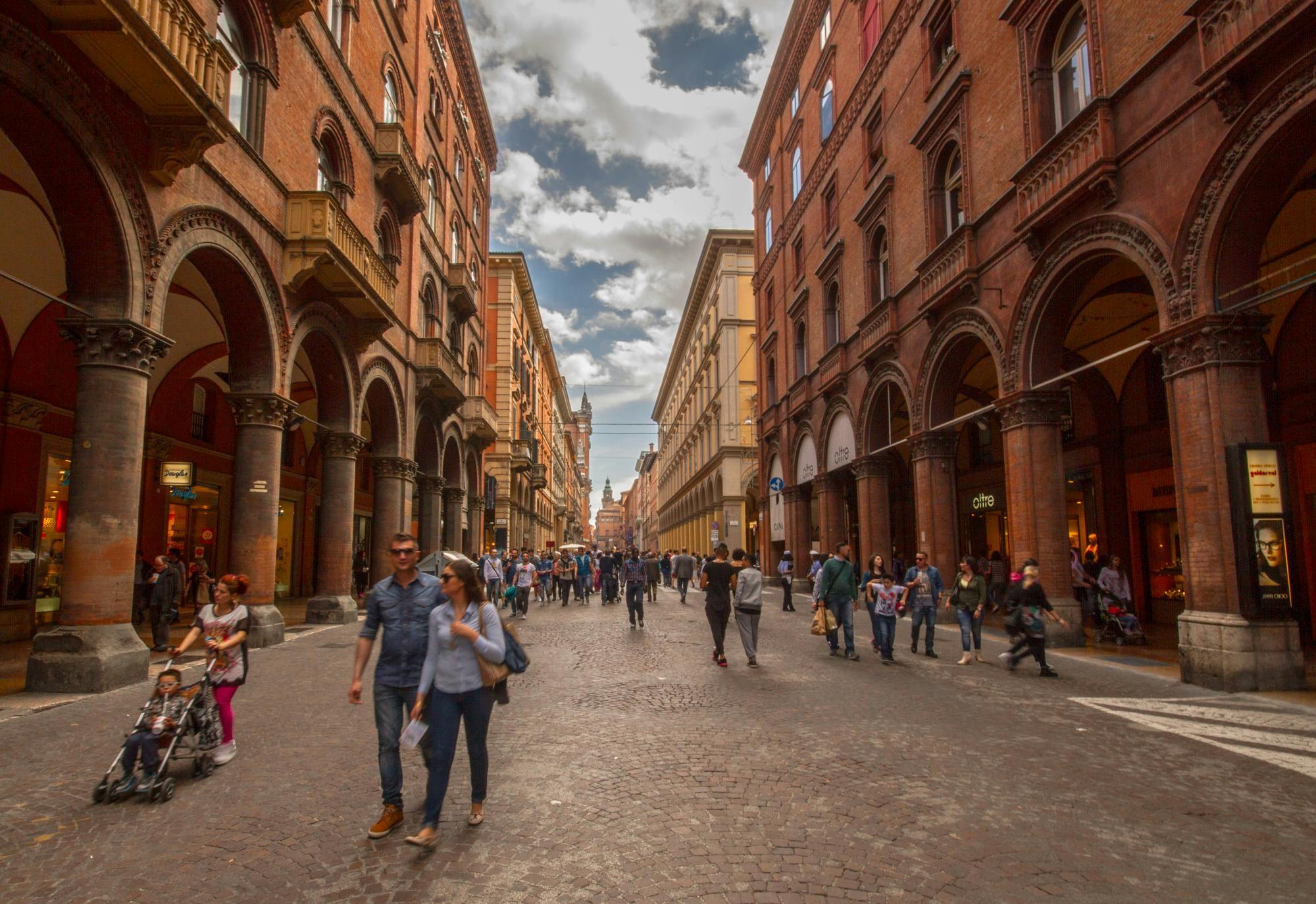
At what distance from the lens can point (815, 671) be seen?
33.8 ft

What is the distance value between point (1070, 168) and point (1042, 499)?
527 centimetres

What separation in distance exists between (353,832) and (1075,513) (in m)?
18.5

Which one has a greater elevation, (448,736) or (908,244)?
(908,244)

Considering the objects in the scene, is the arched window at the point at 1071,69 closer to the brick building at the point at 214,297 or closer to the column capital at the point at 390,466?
the brick building at the point at 214,297

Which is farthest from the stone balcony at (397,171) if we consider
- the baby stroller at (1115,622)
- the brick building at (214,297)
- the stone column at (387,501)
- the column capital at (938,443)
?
the baby stroller at (1115,622)

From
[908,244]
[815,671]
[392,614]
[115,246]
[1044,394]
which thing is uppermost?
[908,244]

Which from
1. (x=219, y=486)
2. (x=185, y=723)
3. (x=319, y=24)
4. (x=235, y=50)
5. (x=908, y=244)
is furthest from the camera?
(x=219, y=486)

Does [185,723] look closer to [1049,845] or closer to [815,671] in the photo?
[1049,845]

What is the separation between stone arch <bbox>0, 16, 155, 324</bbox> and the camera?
25.8 ft

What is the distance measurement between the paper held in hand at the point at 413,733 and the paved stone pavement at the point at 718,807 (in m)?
0.57

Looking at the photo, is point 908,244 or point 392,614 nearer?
point 392,614

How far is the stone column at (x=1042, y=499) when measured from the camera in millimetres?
12836

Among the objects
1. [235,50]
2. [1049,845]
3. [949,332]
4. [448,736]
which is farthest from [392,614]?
[949,332]

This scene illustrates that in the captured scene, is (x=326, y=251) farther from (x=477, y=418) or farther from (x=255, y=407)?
(x=477, y=418)
